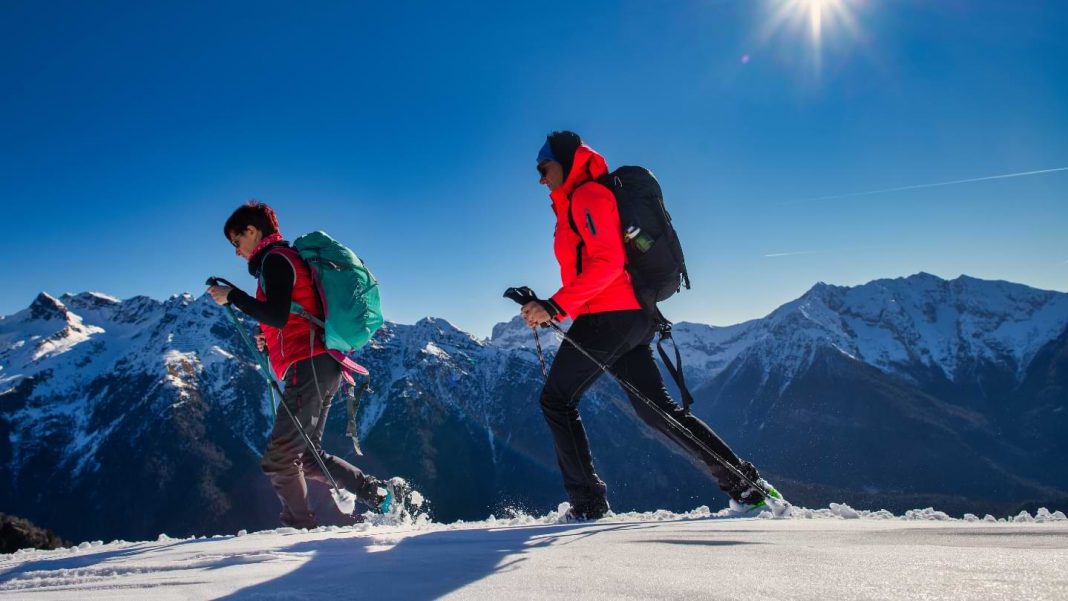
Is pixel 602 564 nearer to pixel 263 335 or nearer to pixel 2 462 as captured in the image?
pixel 263 335

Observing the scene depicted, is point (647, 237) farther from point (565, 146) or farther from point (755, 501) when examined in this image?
point (755, 501)

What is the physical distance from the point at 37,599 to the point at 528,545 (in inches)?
83.2

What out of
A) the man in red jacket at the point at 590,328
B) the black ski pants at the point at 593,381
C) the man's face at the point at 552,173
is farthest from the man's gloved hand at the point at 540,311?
the man's face at the point at 552,173

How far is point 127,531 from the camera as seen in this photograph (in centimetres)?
15725

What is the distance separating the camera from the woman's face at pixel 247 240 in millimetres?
5309

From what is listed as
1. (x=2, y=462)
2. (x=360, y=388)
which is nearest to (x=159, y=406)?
(x=2, y=462)

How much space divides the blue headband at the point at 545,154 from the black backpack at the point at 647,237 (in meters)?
0.50

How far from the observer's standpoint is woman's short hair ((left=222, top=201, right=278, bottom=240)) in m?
5.29

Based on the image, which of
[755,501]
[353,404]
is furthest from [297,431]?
[755,501]

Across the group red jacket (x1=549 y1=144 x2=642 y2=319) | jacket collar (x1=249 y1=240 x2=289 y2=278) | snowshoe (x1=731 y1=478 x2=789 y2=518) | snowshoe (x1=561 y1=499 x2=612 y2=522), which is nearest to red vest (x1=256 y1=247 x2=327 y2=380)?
jacket collar (x1=249 y1=240 x2=289 y2=278)

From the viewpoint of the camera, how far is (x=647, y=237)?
16.3 feet

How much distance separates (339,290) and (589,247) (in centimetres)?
239

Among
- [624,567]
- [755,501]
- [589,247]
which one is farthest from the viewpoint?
[755,501]

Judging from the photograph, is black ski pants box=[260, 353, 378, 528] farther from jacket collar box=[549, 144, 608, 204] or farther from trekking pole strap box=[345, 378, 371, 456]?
jacket collar box=[549, 144, 608, 204]
